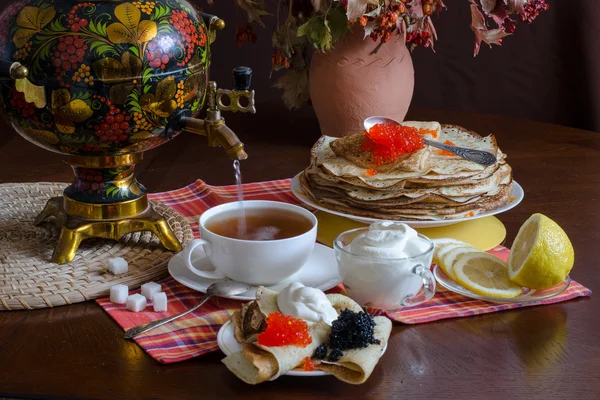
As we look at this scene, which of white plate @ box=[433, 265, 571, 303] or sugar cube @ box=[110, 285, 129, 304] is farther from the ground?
white plate @ box=[433, 265, 571, 303]

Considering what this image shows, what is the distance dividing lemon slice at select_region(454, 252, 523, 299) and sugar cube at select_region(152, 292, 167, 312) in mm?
414

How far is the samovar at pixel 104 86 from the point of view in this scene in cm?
119

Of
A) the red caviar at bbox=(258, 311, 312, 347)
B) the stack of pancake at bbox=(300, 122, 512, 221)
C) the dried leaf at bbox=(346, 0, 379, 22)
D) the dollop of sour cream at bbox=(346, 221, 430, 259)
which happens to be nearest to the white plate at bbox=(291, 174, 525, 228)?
the stack of pancake at bbox=(300, 122, 512, 221)

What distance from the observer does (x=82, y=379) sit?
996 millimetres

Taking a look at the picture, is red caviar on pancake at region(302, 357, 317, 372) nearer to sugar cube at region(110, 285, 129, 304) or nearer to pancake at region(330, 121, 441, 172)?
sugar cube at region(110, 285, 129, 304)

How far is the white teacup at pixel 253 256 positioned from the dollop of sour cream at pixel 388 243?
74mm

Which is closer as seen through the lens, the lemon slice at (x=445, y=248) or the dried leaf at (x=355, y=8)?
the lemon slice at (x=445, y=248)

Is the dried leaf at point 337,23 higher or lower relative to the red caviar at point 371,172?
higher

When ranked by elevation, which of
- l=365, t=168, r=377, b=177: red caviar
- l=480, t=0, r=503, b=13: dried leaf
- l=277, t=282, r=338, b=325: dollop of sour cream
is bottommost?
l=365, t=168, r=377, b=177: red caviar

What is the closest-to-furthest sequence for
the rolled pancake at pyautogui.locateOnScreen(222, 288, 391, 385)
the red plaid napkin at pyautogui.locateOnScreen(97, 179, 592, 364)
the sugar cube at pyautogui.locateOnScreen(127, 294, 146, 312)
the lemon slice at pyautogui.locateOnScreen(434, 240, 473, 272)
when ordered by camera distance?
1. the rolled pancake at pyautogui.locateOnScreen(222, 288, 391, 385)
2. the red plaid napkin at pyautogui.locateOnScreen(97, 179, 592, 364)
3. the sugar cube at pyautogui.locateOnScreen(127, 294, 146, 312)
4. the lemon slice at pyautogui.locateOnScreen(434, 240, 473, 272)

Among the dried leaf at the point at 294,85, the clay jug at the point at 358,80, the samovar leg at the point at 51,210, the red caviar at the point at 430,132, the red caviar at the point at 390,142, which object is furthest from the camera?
the dried leaf at the point at 294,85

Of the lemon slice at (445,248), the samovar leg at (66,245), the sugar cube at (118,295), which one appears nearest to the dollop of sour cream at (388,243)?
the lemon slice at (445,248)

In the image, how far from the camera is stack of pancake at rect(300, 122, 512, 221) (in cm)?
145

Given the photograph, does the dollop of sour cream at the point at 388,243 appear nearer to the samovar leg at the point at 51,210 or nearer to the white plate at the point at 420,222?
the white plate at the point at 420,222
